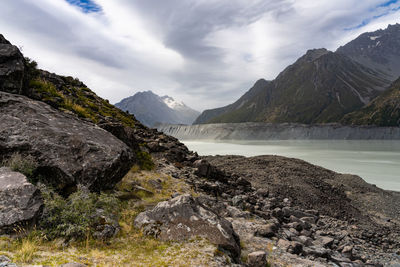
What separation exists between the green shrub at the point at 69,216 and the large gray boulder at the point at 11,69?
6.09 m

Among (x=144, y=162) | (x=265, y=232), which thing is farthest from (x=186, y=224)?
(x=144, y=162)

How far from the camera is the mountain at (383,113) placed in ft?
487

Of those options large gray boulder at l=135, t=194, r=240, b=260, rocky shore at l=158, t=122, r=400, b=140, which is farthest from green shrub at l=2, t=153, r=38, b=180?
rocky shore at l=158, t=122, r=400, b=140

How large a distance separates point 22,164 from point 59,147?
47.0 inches

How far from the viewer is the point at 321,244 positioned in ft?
37.9

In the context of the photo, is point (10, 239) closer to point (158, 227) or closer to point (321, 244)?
point (158, 227)

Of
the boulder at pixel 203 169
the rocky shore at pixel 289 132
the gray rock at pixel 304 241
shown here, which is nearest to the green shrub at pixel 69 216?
the gray rock at pixel 304 241

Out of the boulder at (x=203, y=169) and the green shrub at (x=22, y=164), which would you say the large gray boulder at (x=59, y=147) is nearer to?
the green shrub at (x=22, y=164)

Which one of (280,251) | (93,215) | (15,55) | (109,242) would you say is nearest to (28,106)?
(15,55)

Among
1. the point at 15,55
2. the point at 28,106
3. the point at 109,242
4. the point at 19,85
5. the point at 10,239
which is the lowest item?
the point at 109,242

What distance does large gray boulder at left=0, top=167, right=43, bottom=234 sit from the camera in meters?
5.32

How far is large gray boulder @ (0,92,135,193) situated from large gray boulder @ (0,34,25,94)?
1566 millimetres

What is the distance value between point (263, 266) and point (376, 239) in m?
12.3

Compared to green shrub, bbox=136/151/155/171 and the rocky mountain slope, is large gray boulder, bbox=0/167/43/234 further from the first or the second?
green shrub, bbox=136/151/155/171
